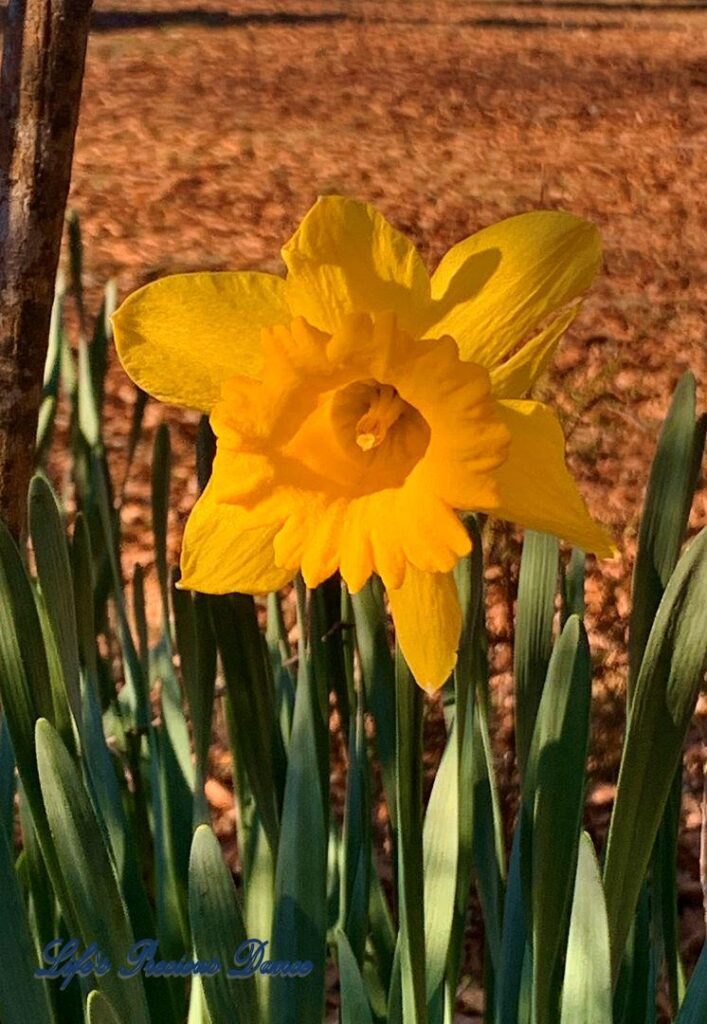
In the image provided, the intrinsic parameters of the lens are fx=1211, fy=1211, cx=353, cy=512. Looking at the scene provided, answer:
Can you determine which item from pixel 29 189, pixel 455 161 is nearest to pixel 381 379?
pixel 29 189

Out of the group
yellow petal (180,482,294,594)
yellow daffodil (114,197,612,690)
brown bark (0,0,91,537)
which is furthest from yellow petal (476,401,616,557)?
brown bark (0,0,91,537)

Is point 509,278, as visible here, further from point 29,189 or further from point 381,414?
point 29,189

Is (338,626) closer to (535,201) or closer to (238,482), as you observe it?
(238,482)

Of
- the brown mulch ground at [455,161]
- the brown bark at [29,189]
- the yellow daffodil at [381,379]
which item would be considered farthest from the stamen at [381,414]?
the brown mulch ground at [455,161]

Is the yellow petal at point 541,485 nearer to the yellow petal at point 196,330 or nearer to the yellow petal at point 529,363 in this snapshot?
the yellow petal at point 529,363

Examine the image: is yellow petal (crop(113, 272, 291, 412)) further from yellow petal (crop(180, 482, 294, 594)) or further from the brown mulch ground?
the brown mulch ground

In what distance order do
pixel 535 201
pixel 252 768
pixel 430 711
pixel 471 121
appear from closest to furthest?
pixel 252 768
pixel 430 711
pixel 535 201
pixel 471 121

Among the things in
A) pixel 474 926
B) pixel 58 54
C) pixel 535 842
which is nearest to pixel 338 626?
pixel 535 842
